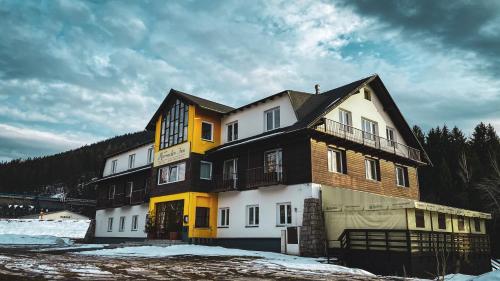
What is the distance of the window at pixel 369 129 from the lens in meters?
27.2

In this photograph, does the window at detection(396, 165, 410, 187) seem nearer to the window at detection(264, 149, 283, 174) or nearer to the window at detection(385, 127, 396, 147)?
the window at detection(385, 127, 396, 147)

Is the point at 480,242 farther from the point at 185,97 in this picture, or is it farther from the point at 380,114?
the point at 185,97

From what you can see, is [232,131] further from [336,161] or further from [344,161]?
[344,161]

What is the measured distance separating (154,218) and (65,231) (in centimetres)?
3661

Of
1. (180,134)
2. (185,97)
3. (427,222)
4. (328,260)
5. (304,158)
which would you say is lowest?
(328,260)

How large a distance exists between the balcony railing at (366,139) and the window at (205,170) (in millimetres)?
A: 9681

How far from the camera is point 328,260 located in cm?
1864

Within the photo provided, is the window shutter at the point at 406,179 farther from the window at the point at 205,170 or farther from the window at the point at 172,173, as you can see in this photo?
the window at the point at 172,173

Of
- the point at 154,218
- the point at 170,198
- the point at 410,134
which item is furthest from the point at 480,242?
the point at 154,218

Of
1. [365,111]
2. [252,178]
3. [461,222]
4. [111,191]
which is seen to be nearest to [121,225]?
[111,191]

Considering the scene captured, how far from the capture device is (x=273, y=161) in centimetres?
2530

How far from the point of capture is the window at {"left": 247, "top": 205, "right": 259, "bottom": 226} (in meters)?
25.2

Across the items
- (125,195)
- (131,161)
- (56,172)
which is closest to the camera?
(125,195)

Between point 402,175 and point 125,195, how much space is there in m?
25.5
